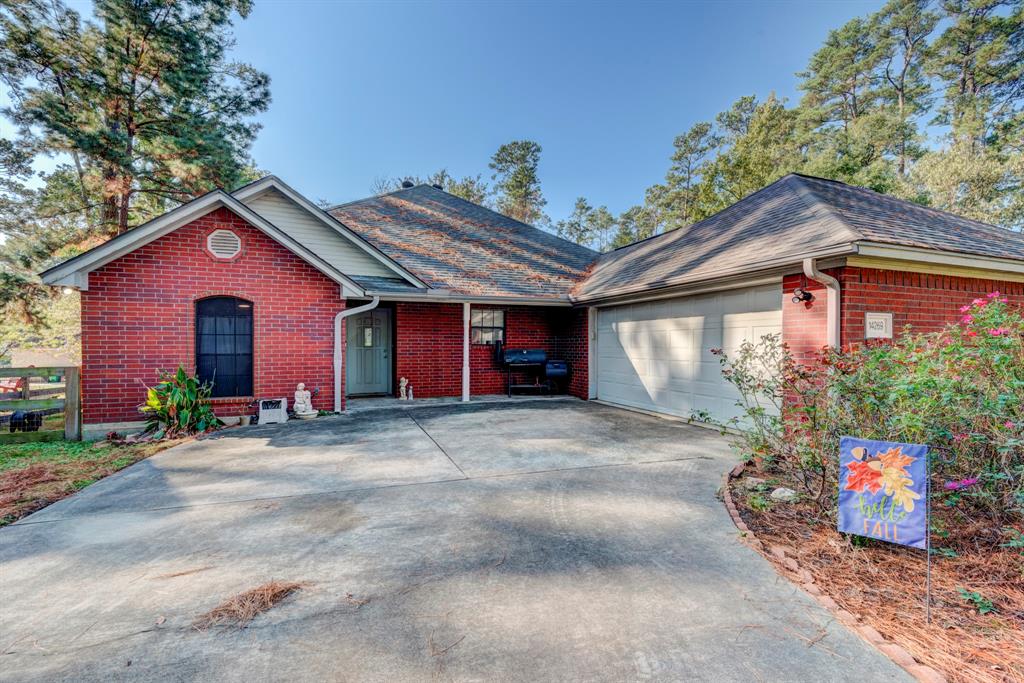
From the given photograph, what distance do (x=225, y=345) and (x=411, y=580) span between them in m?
6.82

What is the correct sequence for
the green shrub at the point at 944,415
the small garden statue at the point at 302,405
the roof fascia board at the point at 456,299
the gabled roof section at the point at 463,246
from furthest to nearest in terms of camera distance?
1. the gabled roof section at the point at 463,246
2. the roof fascia board at the point at 456,299
3. the small garden statue at the point at 302,405
4. the green shrub at the point at 944,415

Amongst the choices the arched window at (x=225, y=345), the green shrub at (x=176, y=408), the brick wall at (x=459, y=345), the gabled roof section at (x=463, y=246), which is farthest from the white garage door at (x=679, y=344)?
the green shrub at (x=176, y=408)

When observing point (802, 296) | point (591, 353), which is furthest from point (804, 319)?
point (591, 353)

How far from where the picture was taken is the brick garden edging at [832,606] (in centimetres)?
190

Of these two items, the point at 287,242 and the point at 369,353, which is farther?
the point at 369,353

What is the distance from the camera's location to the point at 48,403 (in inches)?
255

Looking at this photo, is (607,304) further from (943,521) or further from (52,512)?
(52,512)

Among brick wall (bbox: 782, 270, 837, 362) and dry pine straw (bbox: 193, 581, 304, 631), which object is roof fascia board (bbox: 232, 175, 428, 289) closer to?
brick wall (bbox: 782, 270, 837, 362)

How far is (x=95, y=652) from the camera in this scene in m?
2.03

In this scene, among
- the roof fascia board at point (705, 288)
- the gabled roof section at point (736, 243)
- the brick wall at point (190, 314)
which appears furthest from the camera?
the brick wall at point (190, 314)

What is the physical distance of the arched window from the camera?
24.6 feet

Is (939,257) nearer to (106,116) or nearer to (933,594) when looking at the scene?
(933,594)

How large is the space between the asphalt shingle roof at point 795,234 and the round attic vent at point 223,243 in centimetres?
699

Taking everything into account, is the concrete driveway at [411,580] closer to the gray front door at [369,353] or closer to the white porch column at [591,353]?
the white porch column at [591,353]
